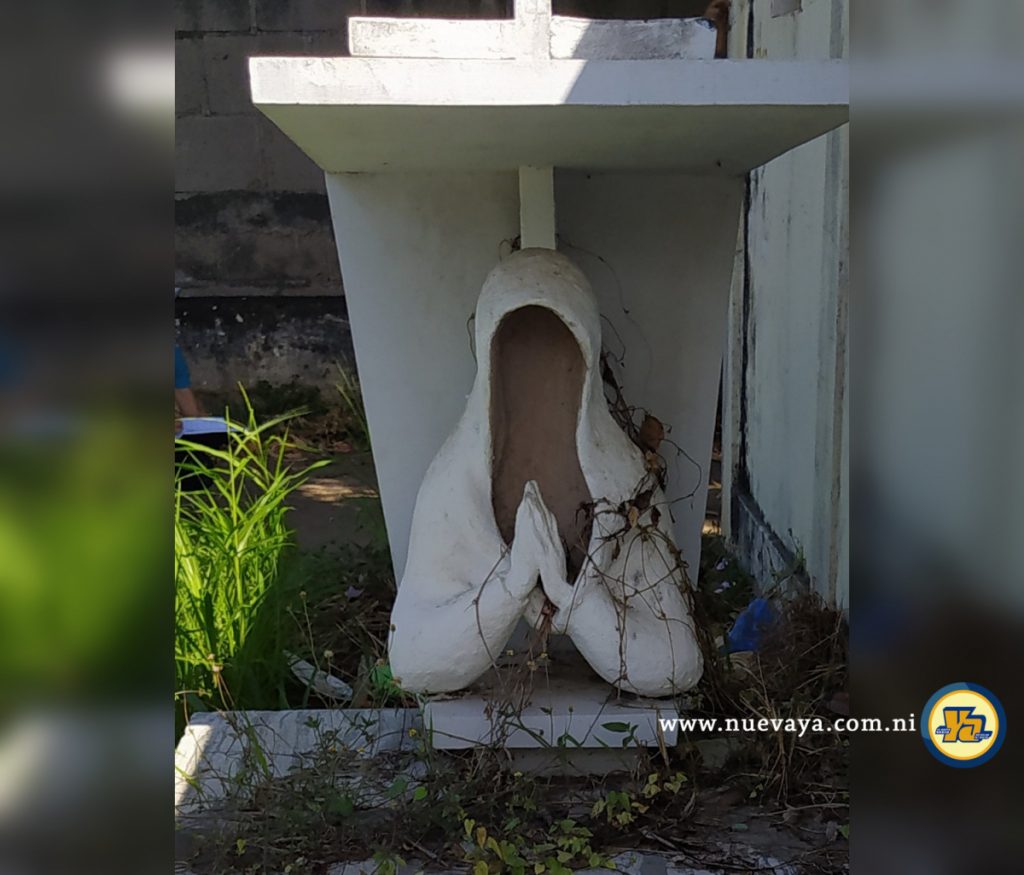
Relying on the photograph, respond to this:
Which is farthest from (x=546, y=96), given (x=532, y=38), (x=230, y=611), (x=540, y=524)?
(x=230, y=611)

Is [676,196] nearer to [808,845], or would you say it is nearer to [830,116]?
[830,116]

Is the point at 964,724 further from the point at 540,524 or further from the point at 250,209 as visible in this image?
the point at 250,209

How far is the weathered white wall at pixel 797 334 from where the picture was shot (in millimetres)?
2713

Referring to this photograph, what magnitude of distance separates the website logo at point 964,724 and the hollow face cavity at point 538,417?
1.06 m

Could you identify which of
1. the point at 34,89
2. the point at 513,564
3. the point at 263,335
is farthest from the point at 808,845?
the point at 263,335

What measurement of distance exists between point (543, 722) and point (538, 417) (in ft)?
1.92

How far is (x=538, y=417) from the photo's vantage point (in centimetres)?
220

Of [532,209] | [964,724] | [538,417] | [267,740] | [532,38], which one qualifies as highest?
[532,38]

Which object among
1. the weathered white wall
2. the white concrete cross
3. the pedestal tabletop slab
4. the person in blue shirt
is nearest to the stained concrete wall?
the person in blue shirt

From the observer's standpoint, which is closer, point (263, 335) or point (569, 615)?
point (569, 615)

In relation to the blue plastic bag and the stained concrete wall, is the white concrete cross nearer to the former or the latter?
the blue plastic bag

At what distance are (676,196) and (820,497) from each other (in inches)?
37.0

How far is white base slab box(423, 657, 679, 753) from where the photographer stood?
79.4 inches

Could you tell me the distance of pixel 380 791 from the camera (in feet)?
6.65
